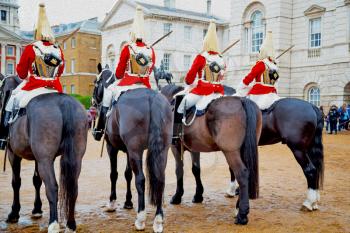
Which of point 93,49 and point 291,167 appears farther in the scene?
point 93,49

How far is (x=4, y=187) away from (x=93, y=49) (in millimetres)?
50824

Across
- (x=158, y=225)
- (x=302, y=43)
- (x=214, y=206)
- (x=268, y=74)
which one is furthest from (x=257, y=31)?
(x=158, y=225)

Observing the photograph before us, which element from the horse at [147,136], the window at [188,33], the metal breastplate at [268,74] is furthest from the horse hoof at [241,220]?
the window at [188,33]

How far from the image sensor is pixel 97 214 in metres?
7.18

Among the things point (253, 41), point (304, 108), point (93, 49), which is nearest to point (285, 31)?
point (253, 41)

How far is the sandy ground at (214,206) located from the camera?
21.3 ft

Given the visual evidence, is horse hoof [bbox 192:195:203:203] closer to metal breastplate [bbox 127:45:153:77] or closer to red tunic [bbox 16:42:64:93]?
metal breastplate [bbox 127:45:153:77]

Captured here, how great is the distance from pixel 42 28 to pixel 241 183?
3763mm

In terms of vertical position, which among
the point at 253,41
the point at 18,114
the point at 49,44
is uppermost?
the point at 253,41

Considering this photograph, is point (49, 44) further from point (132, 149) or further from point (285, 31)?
point (285, 31)

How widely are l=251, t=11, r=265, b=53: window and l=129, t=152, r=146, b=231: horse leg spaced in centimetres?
2584

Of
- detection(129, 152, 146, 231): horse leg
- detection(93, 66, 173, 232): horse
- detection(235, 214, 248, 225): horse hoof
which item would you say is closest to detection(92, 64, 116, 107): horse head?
detection(93, 66, 173, 232): horse

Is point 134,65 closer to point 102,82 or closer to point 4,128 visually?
point 102,82

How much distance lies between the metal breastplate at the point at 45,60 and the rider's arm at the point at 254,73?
3713 millimetres
